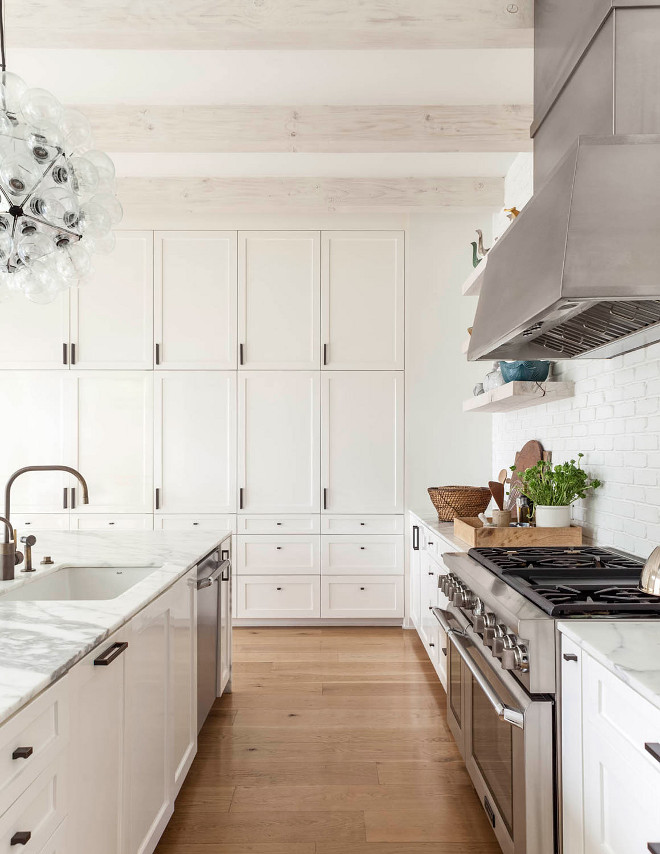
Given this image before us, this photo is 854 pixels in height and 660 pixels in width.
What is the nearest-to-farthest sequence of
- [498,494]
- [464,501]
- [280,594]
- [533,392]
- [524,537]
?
[524,537] → [533,392] → [498,494] → [464,501] → [280,594]

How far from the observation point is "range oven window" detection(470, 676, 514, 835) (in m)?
1.70

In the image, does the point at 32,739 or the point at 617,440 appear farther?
the point at 617,440

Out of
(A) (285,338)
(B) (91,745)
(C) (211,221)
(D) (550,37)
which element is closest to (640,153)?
(D) (550,37)

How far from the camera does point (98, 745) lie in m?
1.42

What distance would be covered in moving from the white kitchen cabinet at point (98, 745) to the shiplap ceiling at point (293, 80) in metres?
2.16

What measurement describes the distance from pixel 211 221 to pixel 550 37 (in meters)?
2.82

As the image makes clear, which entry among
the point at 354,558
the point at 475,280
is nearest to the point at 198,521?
the point at 354,558

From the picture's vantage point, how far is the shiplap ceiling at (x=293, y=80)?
2.35m

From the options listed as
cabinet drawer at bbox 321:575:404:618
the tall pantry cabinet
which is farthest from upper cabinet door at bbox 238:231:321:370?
cabinet drawer at bbox 321:575:404:618

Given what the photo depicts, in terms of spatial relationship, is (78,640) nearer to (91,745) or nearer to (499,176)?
(91,745)

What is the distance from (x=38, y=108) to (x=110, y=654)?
5.44 feet

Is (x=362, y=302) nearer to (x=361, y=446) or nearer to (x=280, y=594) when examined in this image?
(x=361, y=446)

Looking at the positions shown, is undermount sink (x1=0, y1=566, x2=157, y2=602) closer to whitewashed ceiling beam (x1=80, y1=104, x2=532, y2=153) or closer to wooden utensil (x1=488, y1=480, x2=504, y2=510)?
wooden utensil (x1=488, y1=480, x2=504, y2=510)

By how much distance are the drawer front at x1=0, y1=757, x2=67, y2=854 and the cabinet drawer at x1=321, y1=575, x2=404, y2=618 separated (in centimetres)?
338
